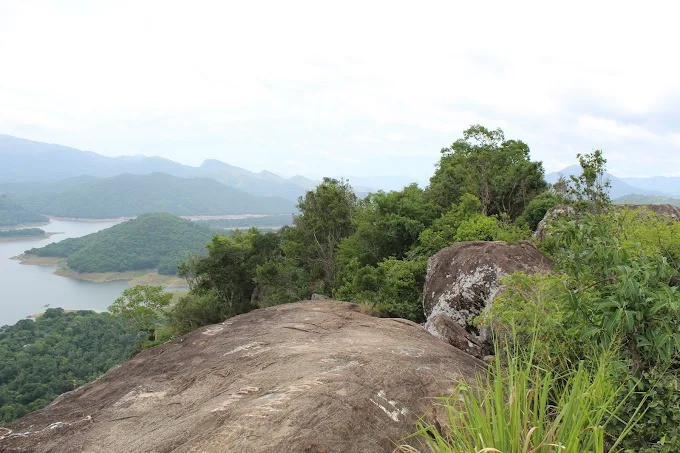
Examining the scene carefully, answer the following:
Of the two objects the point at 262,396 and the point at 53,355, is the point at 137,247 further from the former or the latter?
the point at 262,396

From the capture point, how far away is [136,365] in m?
8.42

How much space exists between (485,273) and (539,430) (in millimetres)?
10422

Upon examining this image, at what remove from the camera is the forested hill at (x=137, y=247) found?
11562cm

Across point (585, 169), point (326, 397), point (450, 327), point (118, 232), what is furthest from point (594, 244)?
point (118, 232)

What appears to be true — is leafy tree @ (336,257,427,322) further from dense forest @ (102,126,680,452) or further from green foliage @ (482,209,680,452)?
green foliage @ (482,209,680,452)

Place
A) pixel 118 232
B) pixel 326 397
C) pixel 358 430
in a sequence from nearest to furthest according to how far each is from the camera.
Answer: pixel 358 430 → pixel 326 397 → pixel 118 232

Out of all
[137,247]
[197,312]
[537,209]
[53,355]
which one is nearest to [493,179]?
[537,209]

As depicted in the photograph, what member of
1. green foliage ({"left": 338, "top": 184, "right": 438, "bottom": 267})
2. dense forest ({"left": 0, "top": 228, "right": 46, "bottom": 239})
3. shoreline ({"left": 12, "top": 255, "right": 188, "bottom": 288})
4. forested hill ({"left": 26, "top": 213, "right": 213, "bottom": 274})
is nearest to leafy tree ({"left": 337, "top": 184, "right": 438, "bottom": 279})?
green foliage ({"left": 338, "top": 184, "right": 438, "bottom": 267})

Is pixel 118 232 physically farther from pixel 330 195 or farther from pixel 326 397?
pixel 326 397

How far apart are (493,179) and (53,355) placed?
5381 cm

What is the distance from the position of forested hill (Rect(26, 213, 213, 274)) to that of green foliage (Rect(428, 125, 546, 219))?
3683 inches

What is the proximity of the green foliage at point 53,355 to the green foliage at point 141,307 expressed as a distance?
1280 millimetres

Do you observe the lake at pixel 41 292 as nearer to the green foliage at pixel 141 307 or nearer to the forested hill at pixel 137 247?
the forested hill at pixel 137 247

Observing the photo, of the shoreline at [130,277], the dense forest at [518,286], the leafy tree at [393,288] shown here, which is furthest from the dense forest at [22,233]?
the leafy tree at [393,288]
